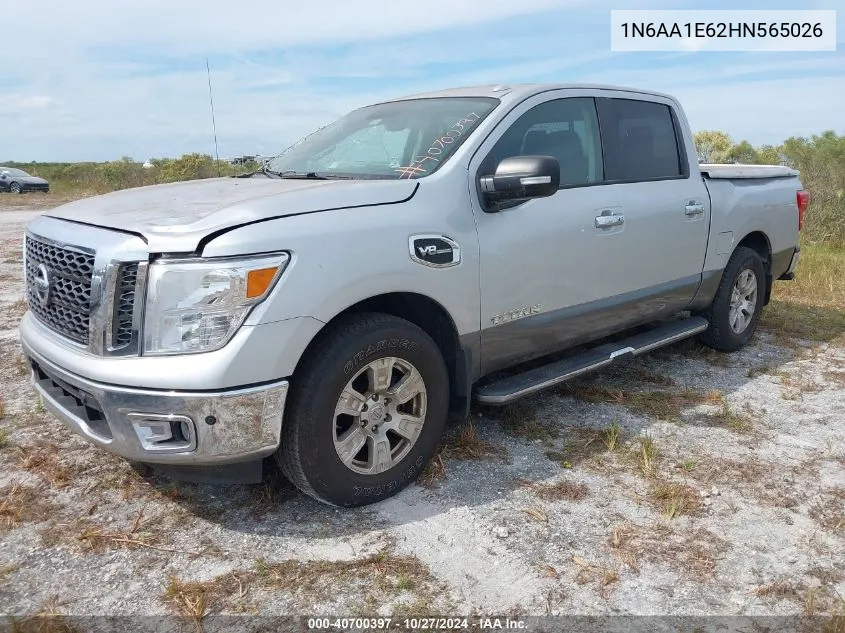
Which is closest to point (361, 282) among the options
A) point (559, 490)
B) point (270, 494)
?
point (270, 494)

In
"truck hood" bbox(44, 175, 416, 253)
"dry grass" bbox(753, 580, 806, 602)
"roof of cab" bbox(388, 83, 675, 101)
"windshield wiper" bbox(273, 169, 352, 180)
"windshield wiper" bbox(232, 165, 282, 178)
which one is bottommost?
"dry grass" bbox(753, 580, 806, 602)

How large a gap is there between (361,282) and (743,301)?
A: 3.72 meters

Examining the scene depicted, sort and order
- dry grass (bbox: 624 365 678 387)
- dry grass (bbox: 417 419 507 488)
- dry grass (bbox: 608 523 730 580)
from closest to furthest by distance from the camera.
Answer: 1. dry grass (bbox: 608 523 730 580)
2. dry grass (bbox: 417 419 507 488)
3. dry grass (bbox: 624 365 678 387)

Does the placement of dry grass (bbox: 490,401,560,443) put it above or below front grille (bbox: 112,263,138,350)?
below

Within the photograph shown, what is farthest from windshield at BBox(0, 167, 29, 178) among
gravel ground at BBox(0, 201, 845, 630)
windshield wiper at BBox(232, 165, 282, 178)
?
windshield wiper at BBox(232, 165, 282, 178)

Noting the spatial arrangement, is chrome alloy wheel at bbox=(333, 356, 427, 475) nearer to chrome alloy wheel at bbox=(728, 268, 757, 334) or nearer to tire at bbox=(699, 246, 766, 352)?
tire at bbox=(699, 246, 766, 352)

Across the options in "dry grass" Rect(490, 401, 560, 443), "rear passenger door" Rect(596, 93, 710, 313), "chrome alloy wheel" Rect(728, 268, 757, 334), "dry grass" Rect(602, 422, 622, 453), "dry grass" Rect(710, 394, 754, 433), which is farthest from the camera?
"chrome alloy wheel" Rect(728, 268, 757, 334)

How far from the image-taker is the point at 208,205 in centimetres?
281

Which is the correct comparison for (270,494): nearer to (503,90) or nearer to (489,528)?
(489,528)

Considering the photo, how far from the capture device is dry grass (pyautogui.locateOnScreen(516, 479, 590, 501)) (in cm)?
313

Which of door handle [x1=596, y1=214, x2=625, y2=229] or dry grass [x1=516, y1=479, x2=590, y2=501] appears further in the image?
door handle [x1=596, y1=214, x2=625, y2=229]

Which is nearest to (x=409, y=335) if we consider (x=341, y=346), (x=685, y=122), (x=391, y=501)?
(x=341, y=346)

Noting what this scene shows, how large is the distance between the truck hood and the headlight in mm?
97

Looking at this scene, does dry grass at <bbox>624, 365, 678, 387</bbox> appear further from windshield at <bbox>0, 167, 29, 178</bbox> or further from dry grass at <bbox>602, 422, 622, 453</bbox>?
windshield at <bbox>0, 167, 29, 178</bbox>
